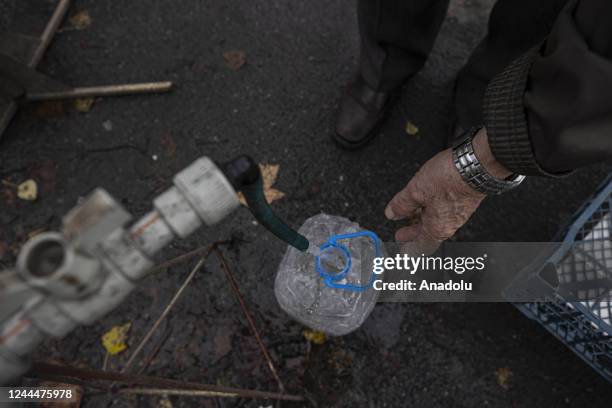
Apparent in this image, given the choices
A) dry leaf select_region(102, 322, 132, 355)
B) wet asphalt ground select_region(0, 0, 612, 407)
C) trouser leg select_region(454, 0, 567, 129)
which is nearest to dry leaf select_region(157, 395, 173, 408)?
wet asphalt ground select_region(0, 0, 612, 407)

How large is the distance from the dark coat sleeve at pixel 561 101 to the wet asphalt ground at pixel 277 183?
1275 mm

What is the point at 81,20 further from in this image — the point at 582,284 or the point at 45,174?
the point at 582,284

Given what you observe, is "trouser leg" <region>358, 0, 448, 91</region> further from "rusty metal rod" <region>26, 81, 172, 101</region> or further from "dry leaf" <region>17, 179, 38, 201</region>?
"dry leaf" <region>17, 179, 38, 201</region>

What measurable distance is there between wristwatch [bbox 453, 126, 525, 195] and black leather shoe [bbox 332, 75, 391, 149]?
108 cm

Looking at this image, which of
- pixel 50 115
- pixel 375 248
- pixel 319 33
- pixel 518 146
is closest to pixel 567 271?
pixel 375 248

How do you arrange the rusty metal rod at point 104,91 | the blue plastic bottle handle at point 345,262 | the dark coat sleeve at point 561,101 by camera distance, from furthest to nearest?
the rusty metal rod at point 104,91
the blue plastic bottle handle at point 345,262
the dark coat sleeve at point 561,101

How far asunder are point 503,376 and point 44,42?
3.84 meters

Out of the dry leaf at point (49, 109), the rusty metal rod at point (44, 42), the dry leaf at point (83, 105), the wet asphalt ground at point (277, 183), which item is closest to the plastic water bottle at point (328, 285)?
the wet asphalt ground at point (277, 183)

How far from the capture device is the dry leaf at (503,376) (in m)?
2.44

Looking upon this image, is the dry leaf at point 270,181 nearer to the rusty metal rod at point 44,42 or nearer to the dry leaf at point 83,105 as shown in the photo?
the dry leaf at point 83,105

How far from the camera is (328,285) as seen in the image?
2.08 metres

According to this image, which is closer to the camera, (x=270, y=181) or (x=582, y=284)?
(x=582, y=284)

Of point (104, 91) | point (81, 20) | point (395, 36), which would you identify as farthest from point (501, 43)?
point (81, 20)

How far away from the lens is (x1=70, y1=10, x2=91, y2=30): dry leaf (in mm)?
3088
